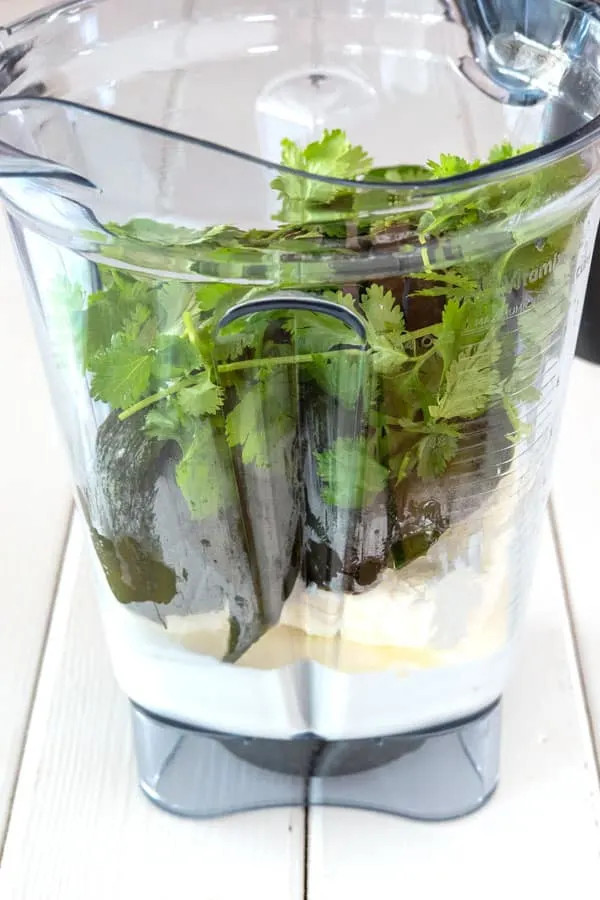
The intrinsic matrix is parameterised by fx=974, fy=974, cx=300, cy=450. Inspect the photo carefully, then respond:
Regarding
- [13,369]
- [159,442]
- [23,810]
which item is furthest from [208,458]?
[13,369]

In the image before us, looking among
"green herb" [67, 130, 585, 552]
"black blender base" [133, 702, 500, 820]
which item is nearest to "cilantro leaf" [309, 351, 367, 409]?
"green herb" [67, 130, 585, 552]

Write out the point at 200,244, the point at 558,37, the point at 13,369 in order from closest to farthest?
the point at 200,244 < the point at 558,37 < the point at 13,369

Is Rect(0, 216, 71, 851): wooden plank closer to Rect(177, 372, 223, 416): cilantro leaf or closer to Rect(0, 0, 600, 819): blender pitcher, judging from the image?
Rect(0, 0, 600, 819): blender pitcher

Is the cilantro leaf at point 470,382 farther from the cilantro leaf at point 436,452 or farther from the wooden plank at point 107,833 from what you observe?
the wooden plank at point 107,833

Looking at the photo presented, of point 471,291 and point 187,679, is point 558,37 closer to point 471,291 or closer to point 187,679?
point 471,291

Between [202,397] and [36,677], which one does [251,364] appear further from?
[36,677]

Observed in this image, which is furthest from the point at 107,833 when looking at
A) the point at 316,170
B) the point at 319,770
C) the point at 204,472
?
the point at 316,170

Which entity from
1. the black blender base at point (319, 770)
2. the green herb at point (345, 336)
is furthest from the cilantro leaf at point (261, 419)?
the black blender base at point (319, 770)
